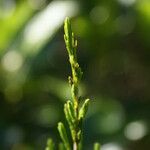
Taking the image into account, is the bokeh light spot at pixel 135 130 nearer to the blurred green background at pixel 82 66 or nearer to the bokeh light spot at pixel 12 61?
the blurred green background at pixel 82 66

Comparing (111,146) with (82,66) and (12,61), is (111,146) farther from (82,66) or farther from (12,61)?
(12,61)

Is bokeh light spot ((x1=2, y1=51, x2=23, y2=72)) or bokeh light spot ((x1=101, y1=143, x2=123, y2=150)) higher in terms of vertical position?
bokeh light spot ((x1=2, y1=51, x2=23, y2=72))

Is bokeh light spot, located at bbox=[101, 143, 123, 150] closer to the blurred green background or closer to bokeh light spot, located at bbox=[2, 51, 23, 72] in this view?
the blurred green background

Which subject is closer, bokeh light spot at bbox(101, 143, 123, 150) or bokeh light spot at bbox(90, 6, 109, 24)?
bokeh light spot at bbox(101, 143, 123, 150)

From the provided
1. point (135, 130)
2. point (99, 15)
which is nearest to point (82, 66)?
point (99, 15)

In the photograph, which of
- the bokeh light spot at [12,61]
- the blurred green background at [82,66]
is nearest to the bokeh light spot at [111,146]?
the blurred green background at [82,66]

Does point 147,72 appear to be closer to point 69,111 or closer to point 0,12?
point 0,12

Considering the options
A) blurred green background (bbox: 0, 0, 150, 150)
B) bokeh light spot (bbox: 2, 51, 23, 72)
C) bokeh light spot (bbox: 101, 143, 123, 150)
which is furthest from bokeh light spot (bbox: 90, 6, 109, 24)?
bokeh light spot (bbox: 101, 143, 123, 150)

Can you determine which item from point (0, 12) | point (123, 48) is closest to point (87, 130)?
point (123, 48)
